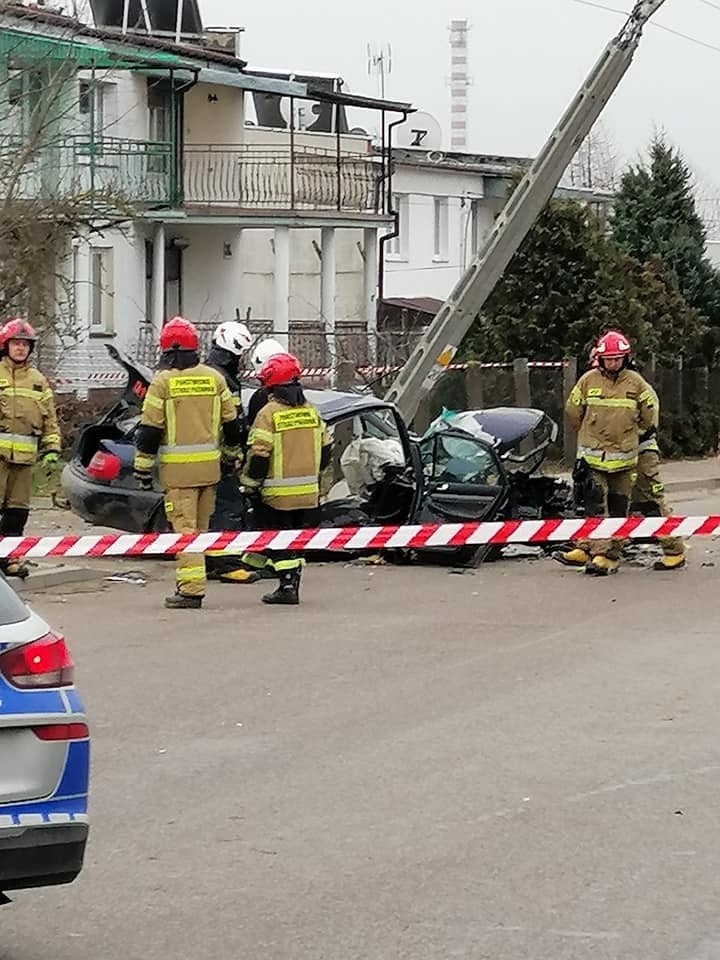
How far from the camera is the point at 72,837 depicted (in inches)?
192

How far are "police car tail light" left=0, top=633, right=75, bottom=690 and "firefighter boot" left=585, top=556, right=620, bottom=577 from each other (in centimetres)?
974

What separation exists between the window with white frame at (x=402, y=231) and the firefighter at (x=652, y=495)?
32611 millimetres

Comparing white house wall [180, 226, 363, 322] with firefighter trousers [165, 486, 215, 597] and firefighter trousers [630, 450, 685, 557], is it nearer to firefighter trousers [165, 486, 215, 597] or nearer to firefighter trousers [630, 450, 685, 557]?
firefighter trousers [630, 450, 685, 557]

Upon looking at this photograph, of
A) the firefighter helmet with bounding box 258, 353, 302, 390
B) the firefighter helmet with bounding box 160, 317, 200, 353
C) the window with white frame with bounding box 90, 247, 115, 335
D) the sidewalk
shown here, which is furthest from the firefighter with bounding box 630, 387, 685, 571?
the window with white frame with bounding box 90, 247, 115, 335

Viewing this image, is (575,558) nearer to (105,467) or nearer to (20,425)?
(105,467)

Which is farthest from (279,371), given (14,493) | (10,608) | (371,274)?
(371,274)

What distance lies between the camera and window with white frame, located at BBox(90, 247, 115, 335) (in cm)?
3344

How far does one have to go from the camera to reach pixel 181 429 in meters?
12.1

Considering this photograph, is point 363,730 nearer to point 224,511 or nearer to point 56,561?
point 224,511

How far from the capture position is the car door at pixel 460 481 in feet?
48.1

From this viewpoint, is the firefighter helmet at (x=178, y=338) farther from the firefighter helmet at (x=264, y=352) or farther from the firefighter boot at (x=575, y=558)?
the firefighter boot at (x=575, y=558)

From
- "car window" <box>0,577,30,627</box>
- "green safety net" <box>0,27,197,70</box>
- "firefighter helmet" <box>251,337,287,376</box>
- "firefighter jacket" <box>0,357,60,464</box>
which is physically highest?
"green safety net" <box>0,27,197,70</box>

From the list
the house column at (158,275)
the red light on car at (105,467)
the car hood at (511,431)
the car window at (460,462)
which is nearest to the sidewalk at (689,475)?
the car hood at (511,431)

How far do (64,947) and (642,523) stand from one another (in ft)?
28.9
